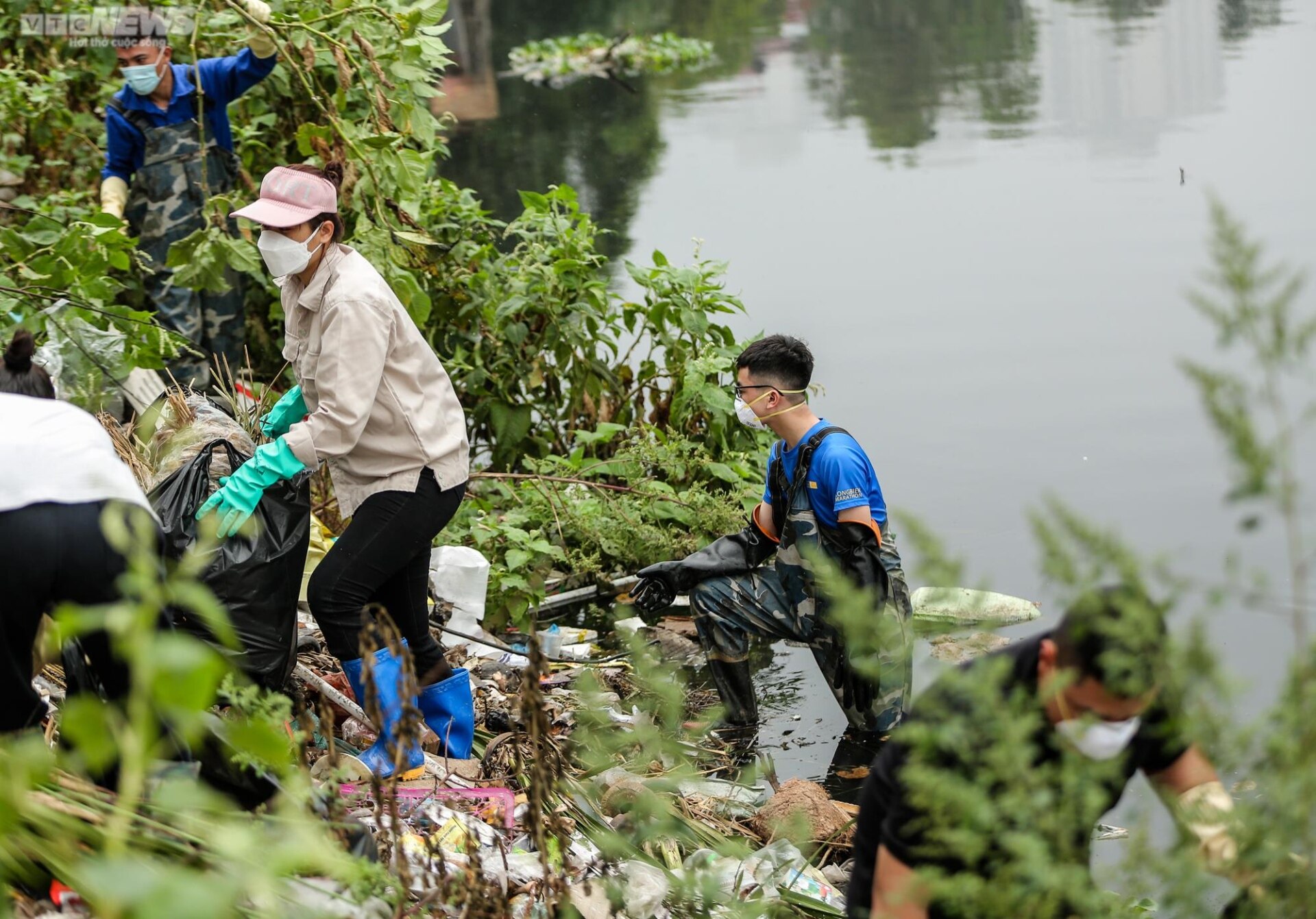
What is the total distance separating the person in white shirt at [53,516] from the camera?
2686 mm

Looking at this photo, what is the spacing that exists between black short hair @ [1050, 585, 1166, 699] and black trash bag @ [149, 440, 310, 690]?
2.37m

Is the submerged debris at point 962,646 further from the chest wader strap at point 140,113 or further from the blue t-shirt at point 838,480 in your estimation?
the chest wader strap at point 140,113

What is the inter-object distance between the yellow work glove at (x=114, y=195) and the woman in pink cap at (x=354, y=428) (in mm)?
2305

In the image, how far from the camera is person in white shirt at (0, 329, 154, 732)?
2.69 metres

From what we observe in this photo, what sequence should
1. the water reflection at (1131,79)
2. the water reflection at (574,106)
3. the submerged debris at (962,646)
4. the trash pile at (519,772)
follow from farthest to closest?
the water reflection at (1131,79)
the water reflection at (574,106)
the submerged debris at (962,646)
the trash pile at (519,772)

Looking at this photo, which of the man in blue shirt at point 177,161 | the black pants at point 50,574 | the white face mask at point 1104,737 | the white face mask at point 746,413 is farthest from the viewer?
the man in blue shirt at point 177,161

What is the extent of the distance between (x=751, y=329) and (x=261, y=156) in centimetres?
360

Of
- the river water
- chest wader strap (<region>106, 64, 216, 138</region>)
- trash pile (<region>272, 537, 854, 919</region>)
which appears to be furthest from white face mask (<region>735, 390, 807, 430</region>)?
chest wader strap (<region>106, 64, 216, 138</region>)

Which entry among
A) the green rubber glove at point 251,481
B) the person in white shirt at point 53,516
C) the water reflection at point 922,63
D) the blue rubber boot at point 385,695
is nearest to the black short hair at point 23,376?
the person in white shirt at point 53,516

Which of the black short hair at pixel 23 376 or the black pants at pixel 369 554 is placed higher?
the black short hair at pixel 23 376

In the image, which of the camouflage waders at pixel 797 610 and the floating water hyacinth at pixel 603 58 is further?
the floating water hyacinth at pixel 603 58

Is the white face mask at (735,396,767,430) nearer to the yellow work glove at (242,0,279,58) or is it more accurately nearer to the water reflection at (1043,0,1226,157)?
the yellow work glove at (242,0,279,58)

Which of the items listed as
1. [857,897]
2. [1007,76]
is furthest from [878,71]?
[857,897]

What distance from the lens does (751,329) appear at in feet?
29.8
